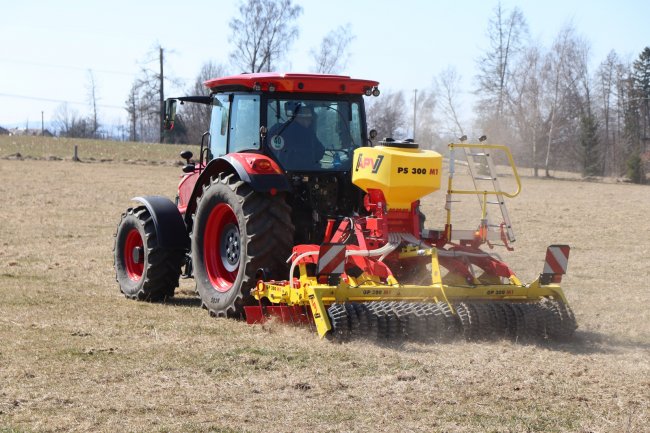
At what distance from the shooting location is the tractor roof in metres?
8.89

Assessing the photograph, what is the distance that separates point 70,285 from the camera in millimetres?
10992

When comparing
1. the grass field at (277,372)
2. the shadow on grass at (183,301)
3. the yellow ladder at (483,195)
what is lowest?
the shadow on grass at (183,301)

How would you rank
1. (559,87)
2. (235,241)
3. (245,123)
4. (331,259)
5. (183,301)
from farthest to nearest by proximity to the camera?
(559,87) → (183,301) → (245,123) → (235,241) → (331,259)

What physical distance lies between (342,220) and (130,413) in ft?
11.9

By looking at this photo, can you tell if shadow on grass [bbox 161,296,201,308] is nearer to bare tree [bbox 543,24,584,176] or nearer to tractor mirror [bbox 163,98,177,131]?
tractor mirror [bbox 163,98,177,131]

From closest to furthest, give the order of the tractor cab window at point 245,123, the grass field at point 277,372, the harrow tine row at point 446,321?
the grass field at point 277,372 < the harrow tine row at point 446,321 < the tractor cab window at point 245,123

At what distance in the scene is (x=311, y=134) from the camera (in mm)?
9109

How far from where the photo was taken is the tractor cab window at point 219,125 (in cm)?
948

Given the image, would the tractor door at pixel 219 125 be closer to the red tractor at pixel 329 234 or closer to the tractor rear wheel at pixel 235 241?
the red tractor at pixel 329 234

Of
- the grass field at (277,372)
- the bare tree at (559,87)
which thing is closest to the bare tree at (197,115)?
the bare tree at (559,87)

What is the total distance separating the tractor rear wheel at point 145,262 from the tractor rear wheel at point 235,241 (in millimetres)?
741

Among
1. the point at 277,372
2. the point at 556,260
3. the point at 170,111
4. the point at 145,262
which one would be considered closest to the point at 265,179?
the point at 170,111

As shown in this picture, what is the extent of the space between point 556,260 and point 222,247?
125 inches

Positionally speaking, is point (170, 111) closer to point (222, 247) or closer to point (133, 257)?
point (222, 247)
